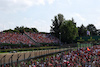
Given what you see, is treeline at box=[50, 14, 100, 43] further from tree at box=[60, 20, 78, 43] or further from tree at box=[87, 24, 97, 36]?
tree at box=[87, 24, 97, 36]

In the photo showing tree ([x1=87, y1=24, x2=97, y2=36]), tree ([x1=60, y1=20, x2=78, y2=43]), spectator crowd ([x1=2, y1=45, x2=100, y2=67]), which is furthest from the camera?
tree ([x1=87, y1=24, x2=97, y2=36])

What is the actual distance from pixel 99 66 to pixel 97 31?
10967 cm

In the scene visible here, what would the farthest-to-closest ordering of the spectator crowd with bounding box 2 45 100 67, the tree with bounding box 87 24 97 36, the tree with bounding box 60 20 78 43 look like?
the tree with bounding box 87 24 97 36 < the tree with bounding box 60 20 78 43 < the spectator crowd with bounding box 2 45 100 67

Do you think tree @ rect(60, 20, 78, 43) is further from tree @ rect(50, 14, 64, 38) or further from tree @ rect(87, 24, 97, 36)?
tree @ rect(87, 24, 97, 36)

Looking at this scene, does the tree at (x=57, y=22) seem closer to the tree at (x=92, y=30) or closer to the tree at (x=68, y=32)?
the tree at (x=68, y=32)

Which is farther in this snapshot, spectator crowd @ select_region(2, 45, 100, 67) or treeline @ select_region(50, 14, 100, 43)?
treeline @ select_region(50, 14, 100, 43)

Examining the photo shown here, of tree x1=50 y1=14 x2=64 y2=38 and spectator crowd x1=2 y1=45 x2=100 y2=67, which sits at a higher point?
tree x1=50 y1=14 x2=64 y2=38

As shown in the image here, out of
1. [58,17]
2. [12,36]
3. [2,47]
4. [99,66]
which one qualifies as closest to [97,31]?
[58,17]

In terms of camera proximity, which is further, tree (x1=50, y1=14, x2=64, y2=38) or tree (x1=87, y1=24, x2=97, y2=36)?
tree (x1=87, y1=24, x2=97, y2=36)

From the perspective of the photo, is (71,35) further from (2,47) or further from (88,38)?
(2,47)

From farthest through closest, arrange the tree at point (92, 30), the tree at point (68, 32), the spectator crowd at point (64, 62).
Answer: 1. the tree at point (92, 30)
2. the tree at point (68, 32)
3. the spectator crowd at point (64, 62)

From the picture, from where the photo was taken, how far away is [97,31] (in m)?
117

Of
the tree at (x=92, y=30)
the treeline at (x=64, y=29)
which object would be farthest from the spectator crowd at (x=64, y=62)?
the tree at (x=92, y=30)

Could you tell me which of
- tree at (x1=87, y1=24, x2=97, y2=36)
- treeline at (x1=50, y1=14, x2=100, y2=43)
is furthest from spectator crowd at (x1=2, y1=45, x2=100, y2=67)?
tree at (x1=87, y1=24, x2=97, y2=36)
